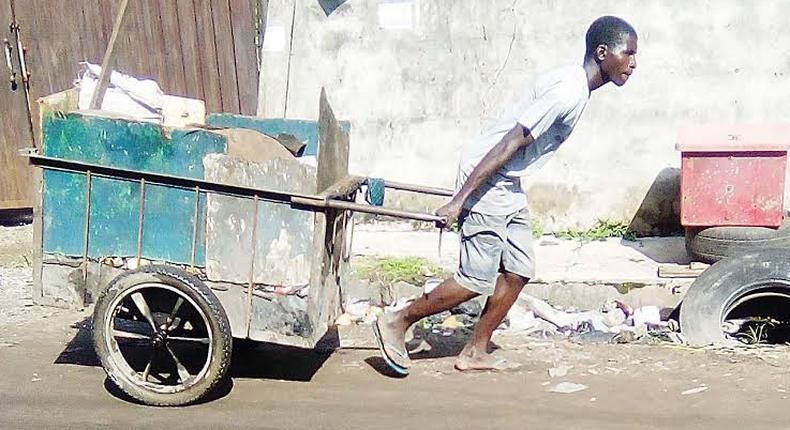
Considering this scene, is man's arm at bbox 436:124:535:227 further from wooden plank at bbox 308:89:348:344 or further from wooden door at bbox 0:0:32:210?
wooden door at bbox 0:0:32:210

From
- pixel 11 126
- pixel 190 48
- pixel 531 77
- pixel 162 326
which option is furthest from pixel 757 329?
pixel 11 126

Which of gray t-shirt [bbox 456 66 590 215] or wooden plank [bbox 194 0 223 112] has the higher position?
wooden plank [bbox 194 0 223 112]

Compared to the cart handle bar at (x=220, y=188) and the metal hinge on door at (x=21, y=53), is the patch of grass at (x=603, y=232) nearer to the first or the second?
the cart handle bar at (x=220, y=188)

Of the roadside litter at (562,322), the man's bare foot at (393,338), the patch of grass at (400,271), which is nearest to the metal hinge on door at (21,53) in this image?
the patch of grass at (400,271)

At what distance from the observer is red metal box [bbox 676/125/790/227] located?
250 inches

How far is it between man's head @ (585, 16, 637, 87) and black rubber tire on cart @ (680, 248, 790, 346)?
1.44 meters

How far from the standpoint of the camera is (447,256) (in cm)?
709

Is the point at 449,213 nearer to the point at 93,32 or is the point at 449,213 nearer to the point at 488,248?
the point at 488,248

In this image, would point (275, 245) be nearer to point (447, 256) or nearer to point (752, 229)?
point (447, 256)

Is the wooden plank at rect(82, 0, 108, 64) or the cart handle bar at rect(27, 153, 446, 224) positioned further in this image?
the wooden plank at rect(82, 0, 108, 64)

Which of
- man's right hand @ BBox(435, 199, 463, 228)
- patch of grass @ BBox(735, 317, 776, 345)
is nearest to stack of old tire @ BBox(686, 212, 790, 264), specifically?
patch of grass @ BBox(735, 317, 776, 345)

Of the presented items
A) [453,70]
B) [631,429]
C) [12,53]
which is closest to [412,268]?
[453,70]

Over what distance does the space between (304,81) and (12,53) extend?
2191 mm

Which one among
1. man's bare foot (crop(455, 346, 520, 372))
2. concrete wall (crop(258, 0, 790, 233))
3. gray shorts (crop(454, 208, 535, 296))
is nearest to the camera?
gray shorts (crop(454, 208, 535, 296))
